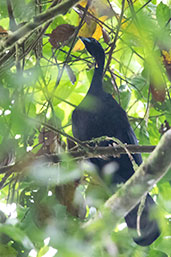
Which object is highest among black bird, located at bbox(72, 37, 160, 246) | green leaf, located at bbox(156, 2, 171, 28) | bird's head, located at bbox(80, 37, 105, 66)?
green leaf, located at bbox(156, 2, 171, 28)

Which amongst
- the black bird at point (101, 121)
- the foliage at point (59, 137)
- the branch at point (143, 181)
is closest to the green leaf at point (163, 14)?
the foliage at point (59, 137)

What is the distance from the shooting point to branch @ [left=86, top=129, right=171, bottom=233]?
2.35 feet

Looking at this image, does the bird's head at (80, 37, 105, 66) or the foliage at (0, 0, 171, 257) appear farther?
the bird's head at (80, 37, 105, 66)

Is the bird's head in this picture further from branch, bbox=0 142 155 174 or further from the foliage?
branch, bbox=0 142 155 174

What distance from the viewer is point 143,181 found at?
29.3 inches

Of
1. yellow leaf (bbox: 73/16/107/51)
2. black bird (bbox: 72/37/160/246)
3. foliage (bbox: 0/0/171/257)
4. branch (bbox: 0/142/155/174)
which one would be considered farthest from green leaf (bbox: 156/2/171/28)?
black bird (bbox: 72/37/160/246)

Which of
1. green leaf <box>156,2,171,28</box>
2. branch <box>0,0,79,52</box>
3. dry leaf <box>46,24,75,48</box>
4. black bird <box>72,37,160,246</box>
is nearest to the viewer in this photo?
branch <box>0,0,79,52</box>

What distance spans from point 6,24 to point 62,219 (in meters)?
1.41

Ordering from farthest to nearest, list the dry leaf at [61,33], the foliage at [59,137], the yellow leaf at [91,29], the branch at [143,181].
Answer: the yellow leaf at [91,29] → the dry leaf at [61,33] → the foliage at [59,137] → the branch at [143,181]

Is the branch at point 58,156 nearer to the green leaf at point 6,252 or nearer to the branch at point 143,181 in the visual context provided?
the green leaf at point 6,252

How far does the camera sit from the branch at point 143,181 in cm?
72

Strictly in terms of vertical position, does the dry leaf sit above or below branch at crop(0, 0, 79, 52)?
below

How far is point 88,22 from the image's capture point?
1.84 meters

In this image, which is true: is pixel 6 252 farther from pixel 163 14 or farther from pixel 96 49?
pixel 96 49
